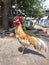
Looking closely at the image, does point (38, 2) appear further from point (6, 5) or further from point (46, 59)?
point (46, 59)

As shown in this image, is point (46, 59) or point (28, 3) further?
point (28, 3)

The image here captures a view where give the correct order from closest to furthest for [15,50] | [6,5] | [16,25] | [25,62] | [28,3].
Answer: [25,62] → [16,25] → [15,50] → [6,5] → [28,3]

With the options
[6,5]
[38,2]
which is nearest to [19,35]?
[6,5]

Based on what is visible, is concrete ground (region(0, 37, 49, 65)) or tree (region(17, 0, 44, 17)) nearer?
concrete ground (region(0, 37, 49, 65))

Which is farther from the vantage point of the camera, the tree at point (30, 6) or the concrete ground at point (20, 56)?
the tree at point (30, 6)

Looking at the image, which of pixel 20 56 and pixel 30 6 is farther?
pixel 30 6

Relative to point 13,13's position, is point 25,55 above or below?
above

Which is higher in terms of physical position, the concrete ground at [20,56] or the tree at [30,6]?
the concrete ground at [20,56]

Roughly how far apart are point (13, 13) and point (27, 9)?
144cm

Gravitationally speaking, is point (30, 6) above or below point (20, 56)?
below

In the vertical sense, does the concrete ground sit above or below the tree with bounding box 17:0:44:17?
above

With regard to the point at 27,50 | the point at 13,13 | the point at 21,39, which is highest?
the point at 21,39

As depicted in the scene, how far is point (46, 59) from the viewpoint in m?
7.54

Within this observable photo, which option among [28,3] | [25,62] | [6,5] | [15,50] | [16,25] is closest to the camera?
[25,62]
